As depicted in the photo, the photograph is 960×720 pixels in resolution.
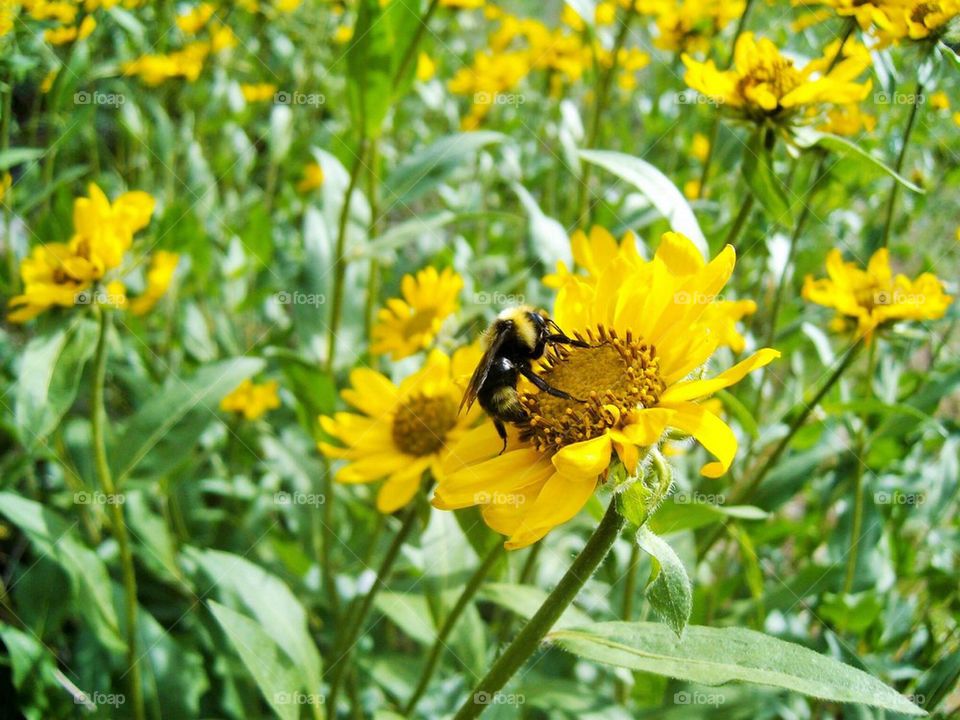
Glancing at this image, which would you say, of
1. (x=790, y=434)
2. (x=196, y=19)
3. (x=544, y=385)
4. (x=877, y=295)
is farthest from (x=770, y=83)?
(x=196, y=19)

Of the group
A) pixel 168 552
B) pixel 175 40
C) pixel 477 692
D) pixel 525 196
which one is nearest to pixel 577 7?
pixel 525 196

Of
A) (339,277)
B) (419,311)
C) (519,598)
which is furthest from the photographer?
(339,277)

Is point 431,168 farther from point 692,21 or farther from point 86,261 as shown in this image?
point 692,21

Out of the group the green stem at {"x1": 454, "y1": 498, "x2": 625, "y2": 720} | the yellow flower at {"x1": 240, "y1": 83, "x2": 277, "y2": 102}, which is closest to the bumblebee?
the green stem at {"x1": 454, "y1": 498, "x2": 625, "y2": 720}

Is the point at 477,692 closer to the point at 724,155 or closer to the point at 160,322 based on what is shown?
the point at 724,155

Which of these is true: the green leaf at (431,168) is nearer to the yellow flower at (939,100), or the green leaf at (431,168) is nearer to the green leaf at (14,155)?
the green leaf at (14,155)

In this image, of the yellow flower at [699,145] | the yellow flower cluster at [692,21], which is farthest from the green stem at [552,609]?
the yellow flower at [699,145]
